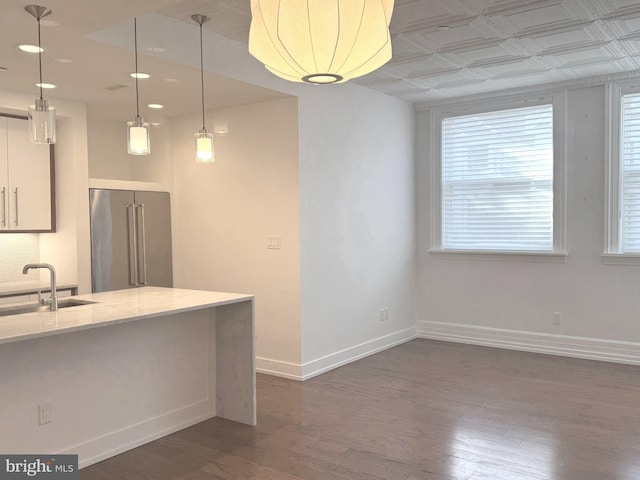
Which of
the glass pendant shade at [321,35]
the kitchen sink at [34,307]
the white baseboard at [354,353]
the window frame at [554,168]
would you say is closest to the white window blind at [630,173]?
the window frame at [554,168]

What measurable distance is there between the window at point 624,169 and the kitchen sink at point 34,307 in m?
4.70

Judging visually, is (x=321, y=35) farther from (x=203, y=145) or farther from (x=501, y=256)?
(x=501, y=256)

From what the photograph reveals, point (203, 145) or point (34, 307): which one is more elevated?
point (203, 145)

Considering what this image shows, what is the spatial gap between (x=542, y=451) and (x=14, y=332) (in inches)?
115

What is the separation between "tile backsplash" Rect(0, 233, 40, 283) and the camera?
4.96m

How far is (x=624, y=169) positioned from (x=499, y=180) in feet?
3.88

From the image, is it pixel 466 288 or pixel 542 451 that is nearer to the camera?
pixel 542 451

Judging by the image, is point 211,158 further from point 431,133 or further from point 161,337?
point 431,133

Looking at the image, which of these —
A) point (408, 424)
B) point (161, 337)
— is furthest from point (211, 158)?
point (408, 424)

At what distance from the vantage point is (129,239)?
17.5 feet

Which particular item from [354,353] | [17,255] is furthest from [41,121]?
[354,353]

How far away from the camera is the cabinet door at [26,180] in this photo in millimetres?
4703

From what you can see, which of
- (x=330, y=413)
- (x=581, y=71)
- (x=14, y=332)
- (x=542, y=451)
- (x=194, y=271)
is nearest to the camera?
(x=14, y=332)

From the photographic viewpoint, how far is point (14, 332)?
2.60 metres
